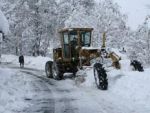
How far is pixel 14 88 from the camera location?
55.2 feet

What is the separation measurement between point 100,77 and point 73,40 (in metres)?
5.96

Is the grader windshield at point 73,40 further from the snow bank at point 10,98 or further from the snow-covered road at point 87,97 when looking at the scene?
the snow bank at point 10,98

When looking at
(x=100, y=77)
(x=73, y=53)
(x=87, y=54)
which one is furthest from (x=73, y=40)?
(x=100, y=77)

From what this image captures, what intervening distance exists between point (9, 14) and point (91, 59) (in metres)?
→ 34.5

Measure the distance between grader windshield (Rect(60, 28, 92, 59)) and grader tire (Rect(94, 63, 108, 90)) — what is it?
4.48 m

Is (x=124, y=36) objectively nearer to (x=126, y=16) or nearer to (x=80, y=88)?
(x=126, y=16)

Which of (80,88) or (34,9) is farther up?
(34,9)

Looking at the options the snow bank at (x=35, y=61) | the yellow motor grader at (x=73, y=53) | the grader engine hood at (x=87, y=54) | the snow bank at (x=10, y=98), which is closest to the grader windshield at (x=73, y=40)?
the yellow motor grader at (x=73, y=53)

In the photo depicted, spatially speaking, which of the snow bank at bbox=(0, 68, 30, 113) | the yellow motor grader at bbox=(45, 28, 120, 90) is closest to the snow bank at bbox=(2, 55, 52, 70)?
the yellow motor grader at bbox=(45, 28, 120, 90)

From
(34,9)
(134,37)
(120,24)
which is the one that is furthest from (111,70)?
(134,37)

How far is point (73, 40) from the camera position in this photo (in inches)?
861

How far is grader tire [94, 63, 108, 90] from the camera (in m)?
16.1

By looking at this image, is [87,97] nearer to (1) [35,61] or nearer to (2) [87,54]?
(2) [87,54]

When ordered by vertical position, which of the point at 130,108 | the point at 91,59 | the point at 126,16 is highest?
the point at 126,16
